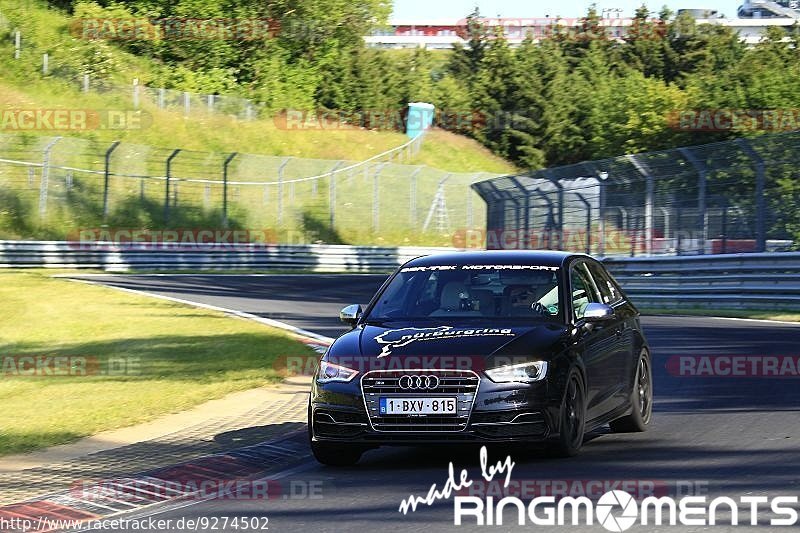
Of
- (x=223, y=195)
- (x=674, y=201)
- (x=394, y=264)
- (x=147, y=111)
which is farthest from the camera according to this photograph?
(x=147, y=111)

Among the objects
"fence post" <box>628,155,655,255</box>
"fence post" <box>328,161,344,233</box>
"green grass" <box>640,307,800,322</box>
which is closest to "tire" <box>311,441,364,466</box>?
"green grass" <box>640,307,800,322</box>

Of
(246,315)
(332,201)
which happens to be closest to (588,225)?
(246,315)

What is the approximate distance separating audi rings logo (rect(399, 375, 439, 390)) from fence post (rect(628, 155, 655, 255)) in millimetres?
19623

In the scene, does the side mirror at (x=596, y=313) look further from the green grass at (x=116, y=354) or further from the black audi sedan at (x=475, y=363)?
the green grass at (x=116, y=354)

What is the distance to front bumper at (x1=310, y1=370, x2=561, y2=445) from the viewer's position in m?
9.02

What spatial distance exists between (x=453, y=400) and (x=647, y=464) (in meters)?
1.39

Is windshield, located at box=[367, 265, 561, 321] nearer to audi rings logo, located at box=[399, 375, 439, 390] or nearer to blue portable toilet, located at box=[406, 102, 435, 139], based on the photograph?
audi rings logo, located at box=[399, 375, 439, 390]

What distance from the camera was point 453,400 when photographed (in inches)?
357

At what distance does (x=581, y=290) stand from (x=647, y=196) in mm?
17876

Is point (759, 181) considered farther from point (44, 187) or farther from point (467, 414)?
point (44, 187)

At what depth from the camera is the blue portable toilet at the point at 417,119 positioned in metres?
74.1

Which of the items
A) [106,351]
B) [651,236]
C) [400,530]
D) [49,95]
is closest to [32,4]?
[49,95]

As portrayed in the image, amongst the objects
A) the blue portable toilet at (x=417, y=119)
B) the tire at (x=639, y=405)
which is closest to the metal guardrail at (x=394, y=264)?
the tire at (x=639, y=405)

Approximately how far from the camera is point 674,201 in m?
27.3
